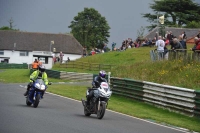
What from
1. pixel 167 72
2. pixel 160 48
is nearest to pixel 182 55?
pixel 167 72

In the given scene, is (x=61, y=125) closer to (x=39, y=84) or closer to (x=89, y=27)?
(x=39, y=84)

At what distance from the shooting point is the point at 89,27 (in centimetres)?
12619

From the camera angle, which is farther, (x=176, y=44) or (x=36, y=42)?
(x=36, y=42)

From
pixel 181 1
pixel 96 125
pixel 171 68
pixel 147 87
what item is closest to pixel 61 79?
pixel 171 68

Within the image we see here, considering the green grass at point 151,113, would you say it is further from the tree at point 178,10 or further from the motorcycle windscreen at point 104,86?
the tree at point 178,10

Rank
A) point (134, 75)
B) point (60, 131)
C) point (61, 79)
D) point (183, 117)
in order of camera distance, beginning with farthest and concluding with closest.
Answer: point (61, 79), point (134, 75), point (183, 117), point (60, 131)

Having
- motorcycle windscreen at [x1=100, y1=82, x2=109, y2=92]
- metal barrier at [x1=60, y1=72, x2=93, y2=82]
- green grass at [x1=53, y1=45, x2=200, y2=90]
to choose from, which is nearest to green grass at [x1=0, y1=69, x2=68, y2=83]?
metal barrier at [x1=60, y1=72, x2=93, y2=82]

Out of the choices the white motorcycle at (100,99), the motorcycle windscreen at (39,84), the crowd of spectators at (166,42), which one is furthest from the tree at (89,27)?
the white motorcycle at (100,99)

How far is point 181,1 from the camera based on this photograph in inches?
3716

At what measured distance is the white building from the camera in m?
110

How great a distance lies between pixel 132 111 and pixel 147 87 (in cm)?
319

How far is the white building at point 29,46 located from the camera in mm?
109688

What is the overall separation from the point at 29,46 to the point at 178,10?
3284 centimetres

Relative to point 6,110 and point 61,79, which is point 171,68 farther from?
point 61,79
